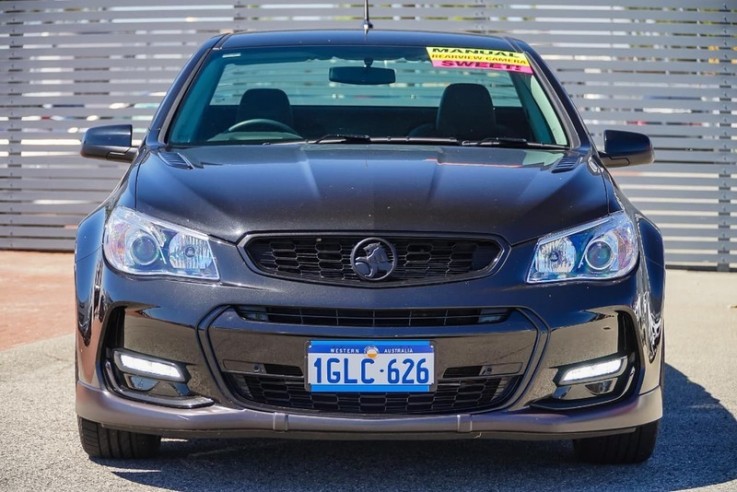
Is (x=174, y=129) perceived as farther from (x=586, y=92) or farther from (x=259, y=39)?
(x=586, y=92)

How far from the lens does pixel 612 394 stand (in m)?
4.36

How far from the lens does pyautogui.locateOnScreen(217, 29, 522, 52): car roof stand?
6059 mm

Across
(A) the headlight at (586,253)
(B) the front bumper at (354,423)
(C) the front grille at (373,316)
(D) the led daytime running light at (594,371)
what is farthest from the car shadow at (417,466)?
(A) the headlight at (586,253)

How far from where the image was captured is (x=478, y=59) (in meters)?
5.94

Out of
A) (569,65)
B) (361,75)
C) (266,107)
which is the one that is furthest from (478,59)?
(569,65)

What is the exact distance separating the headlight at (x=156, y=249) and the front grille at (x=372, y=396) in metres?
0.34

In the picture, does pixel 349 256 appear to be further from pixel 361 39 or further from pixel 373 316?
pixel 361 39

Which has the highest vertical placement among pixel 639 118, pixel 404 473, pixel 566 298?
pixel 566 298

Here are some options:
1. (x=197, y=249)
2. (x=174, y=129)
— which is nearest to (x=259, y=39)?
(x=174, y=129)

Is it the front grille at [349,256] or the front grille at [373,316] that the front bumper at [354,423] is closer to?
the front grille at [373,316]

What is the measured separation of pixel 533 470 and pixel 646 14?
8.57m

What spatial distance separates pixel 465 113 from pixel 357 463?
164 cm

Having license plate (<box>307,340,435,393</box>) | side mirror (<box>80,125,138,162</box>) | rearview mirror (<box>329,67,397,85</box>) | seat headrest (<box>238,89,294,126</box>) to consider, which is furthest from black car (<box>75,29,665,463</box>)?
rearview mirror (<box>329,67,397,85</box>)

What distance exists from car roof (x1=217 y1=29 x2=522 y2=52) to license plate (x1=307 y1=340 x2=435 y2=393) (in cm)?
224
